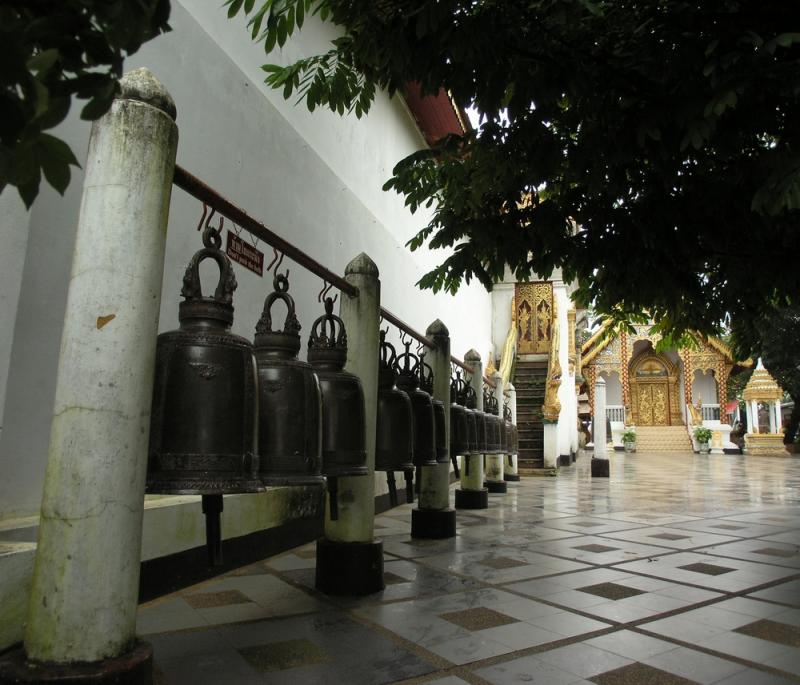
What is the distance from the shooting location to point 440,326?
16.4ft

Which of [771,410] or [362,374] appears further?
[771,410]

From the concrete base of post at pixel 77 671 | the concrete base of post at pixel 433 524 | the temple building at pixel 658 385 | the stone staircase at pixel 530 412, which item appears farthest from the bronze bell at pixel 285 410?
the temple building at pixel 658 385

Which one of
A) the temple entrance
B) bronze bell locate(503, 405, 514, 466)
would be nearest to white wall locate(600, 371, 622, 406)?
the temple entrance

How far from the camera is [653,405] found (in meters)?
30.0

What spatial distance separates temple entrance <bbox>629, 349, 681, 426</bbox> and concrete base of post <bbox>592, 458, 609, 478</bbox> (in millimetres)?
20071

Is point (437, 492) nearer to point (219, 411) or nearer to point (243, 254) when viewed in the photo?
point (243, 254)

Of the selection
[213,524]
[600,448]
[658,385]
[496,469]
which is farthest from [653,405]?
[213,524]

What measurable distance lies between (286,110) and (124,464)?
3.77 meters

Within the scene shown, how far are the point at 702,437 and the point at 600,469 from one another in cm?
1656

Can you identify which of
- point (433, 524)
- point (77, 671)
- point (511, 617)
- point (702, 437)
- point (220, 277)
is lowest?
point (511, 617)

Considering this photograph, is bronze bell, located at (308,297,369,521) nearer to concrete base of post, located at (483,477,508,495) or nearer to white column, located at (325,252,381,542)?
white column, located at (325,252,381,542)

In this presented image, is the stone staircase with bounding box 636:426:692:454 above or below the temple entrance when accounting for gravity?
below

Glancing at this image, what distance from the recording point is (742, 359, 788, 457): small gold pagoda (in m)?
24.5

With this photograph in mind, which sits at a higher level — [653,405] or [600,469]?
[653,405]
